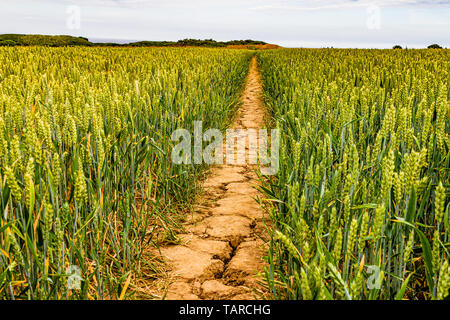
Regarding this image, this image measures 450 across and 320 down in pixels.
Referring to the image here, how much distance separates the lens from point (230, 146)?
4664 millimetres

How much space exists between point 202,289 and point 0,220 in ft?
3.34

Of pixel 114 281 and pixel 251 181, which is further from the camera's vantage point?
pixel 251 181

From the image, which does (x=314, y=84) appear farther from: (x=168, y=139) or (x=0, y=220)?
(x=0, y=220)

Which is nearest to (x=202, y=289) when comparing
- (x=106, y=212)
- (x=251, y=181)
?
(x=106, y=212)

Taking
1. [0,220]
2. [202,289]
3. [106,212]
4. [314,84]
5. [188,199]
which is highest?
[314,84]

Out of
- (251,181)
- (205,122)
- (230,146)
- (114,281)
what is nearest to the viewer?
(114,281)
